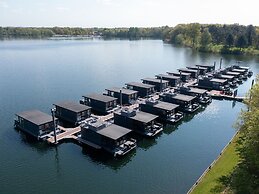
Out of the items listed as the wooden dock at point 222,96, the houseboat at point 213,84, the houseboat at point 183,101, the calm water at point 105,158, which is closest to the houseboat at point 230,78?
the houseboat at point 213,84

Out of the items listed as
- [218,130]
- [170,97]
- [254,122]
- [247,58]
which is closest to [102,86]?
[170,97]

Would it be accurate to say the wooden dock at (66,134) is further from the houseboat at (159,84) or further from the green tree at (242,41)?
the green tree at (242,41)

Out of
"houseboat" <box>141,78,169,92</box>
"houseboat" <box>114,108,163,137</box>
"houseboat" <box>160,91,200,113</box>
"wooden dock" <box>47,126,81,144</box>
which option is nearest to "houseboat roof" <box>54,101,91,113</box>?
"wooden dock" <box>47,126,81,144</box>

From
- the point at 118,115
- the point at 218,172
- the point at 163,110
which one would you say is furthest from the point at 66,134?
the point at 218,172

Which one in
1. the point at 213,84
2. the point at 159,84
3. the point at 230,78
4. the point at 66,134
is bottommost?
the point at 66,134

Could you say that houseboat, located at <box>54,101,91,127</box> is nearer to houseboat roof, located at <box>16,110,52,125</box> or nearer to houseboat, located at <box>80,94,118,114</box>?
houseboat, located at <box>80,94,118,114</box>

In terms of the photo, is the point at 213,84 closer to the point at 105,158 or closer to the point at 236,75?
the point at 236,75

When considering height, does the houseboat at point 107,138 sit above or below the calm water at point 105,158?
above
